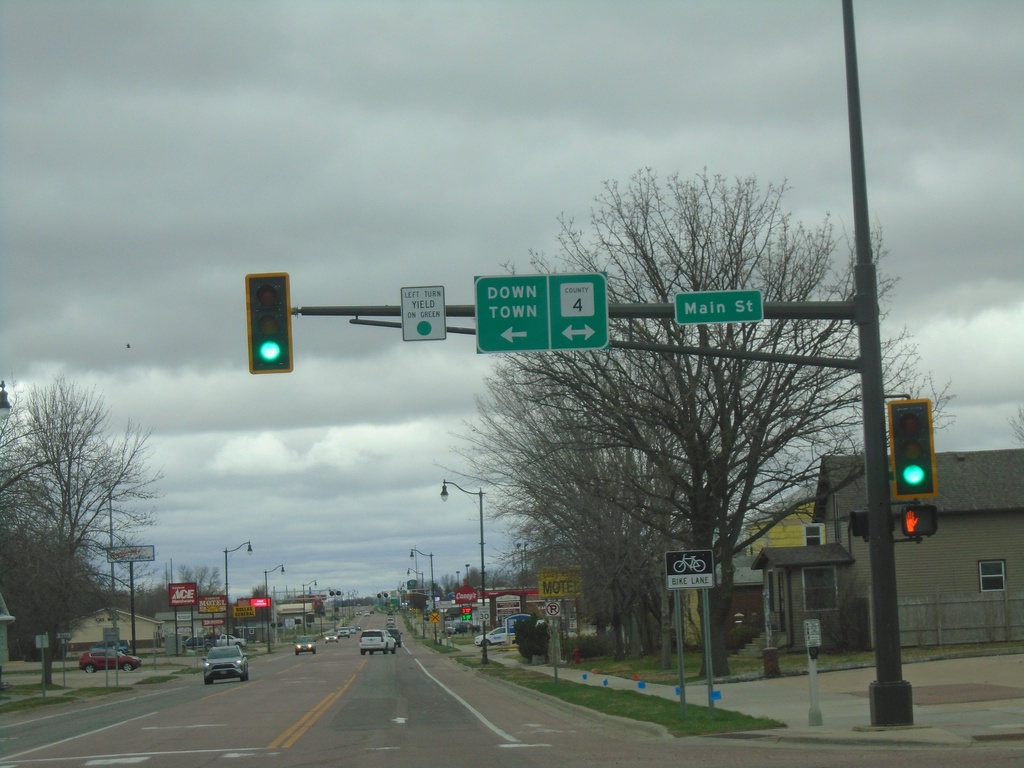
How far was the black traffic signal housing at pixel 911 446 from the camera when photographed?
1534cm

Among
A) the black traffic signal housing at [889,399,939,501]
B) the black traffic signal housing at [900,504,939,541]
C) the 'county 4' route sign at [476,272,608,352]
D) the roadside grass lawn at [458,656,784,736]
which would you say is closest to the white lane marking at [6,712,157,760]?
the roadside grass lawn at [458,656,784,736]

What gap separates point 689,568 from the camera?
18.7 meters

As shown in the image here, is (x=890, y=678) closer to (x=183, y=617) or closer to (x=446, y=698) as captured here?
(x=446, y=698)

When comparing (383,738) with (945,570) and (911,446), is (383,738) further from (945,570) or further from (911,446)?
(945,570)

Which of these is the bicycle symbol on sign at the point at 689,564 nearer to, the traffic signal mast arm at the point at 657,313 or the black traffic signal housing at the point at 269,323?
the traffic signal mast arm at the point at 657,313

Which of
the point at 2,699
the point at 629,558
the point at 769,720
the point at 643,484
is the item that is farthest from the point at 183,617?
the point at 769,720

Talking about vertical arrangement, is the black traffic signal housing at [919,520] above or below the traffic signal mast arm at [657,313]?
below

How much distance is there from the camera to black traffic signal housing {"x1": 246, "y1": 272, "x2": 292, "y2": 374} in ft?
47.2

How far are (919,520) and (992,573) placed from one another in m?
26.6

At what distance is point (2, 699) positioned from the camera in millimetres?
39344

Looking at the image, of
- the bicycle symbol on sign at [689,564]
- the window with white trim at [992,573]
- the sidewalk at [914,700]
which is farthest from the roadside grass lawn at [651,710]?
the window with white trim at [992,573]

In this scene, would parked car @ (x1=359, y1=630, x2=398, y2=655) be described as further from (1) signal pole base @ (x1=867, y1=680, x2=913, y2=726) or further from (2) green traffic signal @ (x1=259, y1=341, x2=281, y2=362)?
(2) green traffic signal @ (x1=259, y1=341, x2=281, y2=362)

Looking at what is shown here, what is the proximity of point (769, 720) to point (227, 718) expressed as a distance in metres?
12.9

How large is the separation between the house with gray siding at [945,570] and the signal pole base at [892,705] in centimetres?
2078
